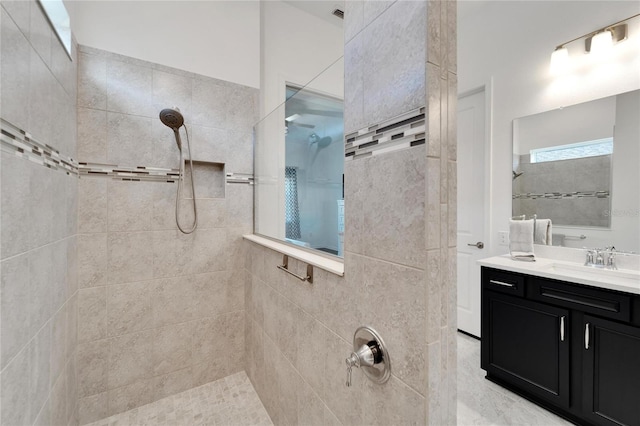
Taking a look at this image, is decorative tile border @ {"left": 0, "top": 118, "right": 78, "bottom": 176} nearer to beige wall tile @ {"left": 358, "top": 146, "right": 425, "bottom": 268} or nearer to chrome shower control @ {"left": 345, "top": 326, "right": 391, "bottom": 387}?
beige wall tile @ {"left": 358, "top": 146, "right": 425, "bottom": 268}

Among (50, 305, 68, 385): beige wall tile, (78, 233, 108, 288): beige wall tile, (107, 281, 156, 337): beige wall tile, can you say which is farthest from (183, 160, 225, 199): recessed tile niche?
(50, 305, 68, 385): beige wall tile

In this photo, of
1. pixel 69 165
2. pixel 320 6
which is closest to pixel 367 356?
pixel 69 165

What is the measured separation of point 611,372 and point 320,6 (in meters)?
3.29

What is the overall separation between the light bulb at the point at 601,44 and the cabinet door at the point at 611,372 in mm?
1806

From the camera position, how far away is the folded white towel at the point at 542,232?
211 centimetres

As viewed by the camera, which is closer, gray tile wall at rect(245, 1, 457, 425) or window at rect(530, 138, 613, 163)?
gray tile wall at rect(245, 1, 457, 425)

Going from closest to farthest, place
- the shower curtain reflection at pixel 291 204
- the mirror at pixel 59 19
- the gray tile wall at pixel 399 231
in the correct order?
the gray tile wall at pixel 399 231, the mirror at pixel 59 19, the shower curtain reflection at pixel 291 204

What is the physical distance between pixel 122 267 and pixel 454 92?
2030 millimetres

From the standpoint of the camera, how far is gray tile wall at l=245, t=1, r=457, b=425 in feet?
2.26

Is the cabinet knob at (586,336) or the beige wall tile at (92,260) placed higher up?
the beige wall tile at (92,260)

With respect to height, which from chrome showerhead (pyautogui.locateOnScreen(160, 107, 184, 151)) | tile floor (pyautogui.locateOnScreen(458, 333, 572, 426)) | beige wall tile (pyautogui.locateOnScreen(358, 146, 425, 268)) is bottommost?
tile floor (pyautogui.locateOnScreen(458, 333, 572, 426))

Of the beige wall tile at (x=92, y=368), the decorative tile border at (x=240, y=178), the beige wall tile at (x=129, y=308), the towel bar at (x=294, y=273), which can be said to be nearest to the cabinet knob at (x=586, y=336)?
the towel bar at (x=294, y=273)

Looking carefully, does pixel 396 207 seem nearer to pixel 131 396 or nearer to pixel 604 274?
pixel 604 274

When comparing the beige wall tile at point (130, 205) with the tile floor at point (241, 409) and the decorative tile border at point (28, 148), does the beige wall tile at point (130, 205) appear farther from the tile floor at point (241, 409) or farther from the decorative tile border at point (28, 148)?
the tile floor at point (241, 409)
